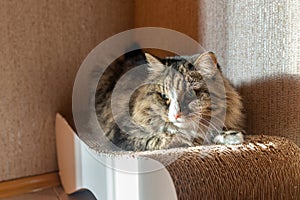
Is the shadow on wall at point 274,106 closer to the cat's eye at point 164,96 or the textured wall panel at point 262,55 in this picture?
the textured wall panel at point 262,55

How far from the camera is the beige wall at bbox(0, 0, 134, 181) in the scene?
141 centimetres

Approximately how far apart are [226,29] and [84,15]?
64 centimetres

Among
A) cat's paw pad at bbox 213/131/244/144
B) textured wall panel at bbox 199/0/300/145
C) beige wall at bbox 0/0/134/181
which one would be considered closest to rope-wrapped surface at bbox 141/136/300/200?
cat's paw pad at bbox 213/131/244/144

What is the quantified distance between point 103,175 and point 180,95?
1.04 ft

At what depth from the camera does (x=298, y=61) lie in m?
1.04

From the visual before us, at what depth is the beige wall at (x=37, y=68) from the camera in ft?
4.63

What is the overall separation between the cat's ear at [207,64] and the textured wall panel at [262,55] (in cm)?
20

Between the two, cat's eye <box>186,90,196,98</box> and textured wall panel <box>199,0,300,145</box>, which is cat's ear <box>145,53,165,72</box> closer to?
cat's eye <box>186,90,196,98</box>

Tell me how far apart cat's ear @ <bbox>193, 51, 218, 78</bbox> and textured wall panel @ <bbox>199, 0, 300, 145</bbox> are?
0.20 meters

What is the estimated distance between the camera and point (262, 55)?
1.13m

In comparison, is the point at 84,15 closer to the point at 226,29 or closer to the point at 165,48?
the point at 165,48

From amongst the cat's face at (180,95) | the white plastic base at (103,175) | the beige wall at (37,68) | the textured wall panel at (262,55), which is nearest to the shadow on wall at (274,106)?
the textured wall panel at (262,55)

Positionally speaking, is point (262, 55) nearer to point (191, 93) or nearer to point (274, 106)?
point (274, 106)

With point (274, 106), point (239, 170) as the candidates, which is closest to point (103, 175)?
point (239, 170)
